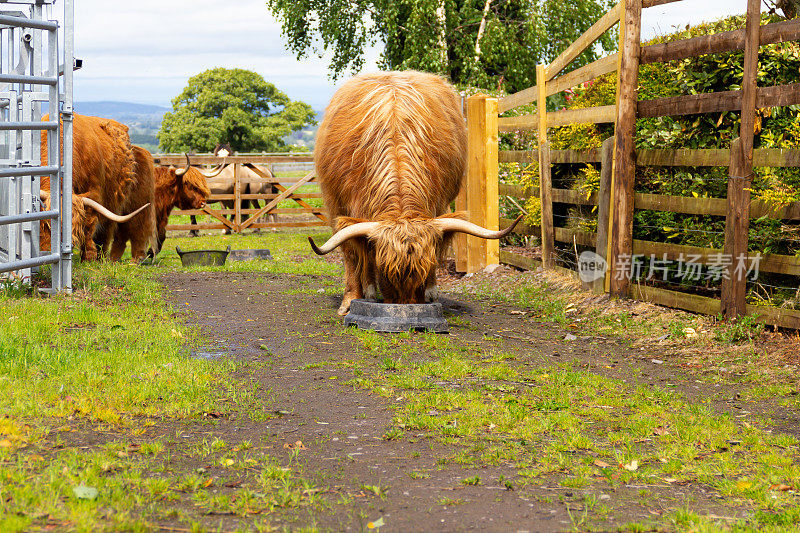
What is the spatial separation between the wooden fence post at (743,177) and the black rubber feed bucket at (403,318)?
89.0 inches

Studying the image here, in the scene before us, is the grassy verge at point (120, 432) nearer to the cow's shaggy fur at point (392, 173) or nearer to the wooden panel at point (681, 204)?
the cow's shaggy fur at point (392, 173)

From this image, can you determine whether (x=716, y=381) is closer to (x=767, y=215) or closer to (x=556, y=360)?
(x=556, y=360)

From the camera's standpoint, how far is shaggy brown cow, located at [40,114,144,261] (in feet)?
30.1

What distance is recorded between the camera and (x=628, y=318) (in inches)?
275

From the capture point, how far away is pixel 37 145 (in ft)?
24.8

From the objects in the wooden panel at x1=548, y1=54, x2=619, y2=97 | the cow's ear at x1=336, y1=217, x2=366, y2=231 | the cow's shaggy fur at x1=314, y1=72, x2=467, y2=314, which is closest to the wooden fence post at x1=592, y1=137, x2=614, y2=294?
the wooden panel at x1=548, y1=54, x2=619, y2=97

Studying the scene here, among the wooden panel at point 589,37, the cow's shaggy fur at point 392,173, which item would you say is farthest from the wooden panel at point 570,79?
the cow's shaggy fur at point 392,173

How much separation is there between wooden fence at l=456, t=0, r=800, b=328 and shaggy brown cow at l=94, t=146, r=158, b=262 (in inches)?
199

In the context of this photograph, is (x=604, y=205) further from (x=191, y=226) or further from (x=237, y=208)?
(x=237, y=208)

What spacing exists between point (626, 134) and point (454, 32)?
14.4m

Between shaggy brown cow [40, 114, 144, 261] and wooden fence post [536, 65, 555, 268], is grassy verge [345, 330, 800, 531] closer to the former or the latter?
wooden fence post [536, 65, 555, 268]

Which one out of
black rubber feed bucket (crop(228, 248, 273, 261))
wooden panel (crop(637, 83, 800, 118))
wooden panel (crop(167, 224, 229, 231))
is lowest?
black rubber feed bucket (crop(228, 248, 273, 261))

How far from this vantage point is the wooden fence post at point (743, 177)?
6102 mm

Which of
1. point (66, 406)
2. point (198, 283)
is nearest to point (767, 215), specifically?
point (66, 406)
